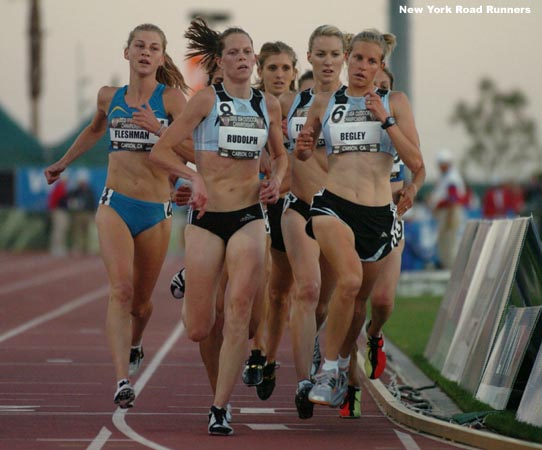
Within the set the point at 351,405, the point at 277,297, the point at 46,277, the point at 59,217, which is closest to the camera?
the point at 351,405

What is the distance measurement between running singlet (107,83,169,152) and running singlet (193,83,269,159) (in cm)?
83

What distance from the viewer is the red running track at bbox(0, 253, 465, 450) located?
1008 centimetres

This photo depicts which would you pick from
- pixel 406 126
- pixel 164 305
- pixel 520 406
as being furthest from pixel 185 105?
pixel 164 305

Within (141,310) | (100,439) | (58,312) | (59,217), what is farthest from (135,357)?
(59,217)

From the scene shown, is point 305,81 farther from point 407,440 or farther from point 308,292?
point 407,440

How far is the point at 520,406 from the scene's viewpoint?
1041 centimetres

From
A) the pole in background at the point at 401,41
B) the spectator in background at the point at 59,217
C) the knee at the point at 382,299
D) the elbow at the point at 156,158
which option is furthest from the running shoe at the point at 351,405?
the spectator in background at the point at 59,217

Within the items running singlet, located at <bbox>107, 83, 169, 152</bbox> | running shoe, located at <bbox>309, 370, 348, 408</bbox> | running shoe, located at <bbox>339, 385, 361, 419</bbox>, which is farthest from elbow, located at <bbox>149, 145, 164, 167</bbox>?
running shoe, located at <bbox>339, 385, 361, 419</bbox>

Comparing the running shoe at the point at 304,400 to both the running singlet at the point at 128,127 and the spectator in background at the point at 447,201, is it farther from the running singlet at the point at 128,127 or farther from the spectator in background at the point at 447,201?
the spectator in background at the point at 447,201

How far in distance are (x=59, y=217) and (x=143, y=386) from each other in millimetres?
35652

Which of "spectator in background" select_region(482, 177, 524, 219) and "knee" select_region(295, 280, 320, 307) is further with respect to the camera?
"spectator in background" select_region(482, 177, 524, 219)

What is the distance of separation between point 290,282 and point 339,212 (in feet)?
7.73

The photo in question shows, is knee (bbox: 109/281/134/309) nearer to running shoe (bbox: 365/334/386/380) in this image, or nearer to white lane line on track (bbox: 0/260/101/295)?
running shoe (bbox: 365/334/386/380)

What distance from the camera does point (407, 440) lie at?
10.2 m
